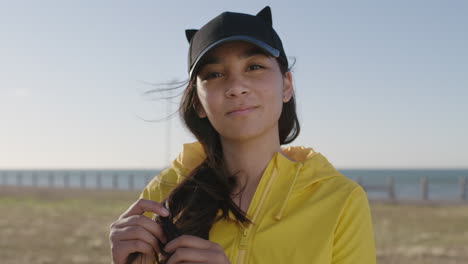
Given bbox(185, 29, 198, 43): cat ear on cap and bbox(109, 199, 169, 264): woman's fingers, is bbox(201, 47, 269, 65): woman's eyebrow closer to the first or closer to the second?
bbox(185, 29, 198, 43): cat ear on cap

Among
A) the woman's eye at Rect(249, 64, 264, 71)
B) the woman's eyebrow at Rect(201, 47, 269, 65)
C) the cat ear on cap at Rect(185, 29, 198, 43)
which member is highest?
the cat ear on cap at Rect(185, 29, 198, 43)

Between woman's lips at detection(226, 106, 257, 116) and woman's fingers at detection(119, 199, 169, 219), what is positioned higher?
woman's lips at detection(226, 106, 257, 116)

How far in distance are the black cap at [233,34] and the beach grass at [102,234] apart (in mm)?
6800

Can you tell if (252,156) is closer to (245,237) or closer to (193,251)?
(245,237)

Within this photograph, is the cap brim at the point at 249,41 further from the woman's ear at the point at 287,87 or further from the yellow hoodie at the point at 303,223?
the yellow hoodie at the point at 303,223

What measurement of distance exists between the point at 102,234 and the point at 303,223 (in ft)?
31.9

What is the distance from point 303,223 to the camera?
1.92 metres

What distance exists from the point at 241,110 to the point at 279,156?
0.94ft

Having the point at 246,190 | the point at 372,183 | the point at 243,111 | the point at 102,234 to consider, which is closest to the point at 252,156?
the point at 246,190

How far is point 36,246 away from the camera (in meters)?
9.52

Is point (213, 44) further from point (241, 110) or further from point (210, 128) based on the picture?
point (210, 128)

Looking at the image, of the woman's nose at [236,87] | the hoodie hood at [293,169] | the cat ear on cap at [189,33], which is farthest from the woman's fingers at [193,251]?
the cat ear on cap at [189,33]

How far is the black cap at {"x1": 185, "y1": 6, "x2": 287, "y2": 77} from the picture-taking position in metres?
1.99

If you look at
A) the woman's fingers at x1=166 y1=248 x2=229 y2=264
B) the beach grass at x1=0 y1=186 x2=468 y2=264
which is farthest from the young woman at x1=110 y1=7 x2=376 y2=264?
the beach grass at x1=0 y1=186 x2=468 y2=264
